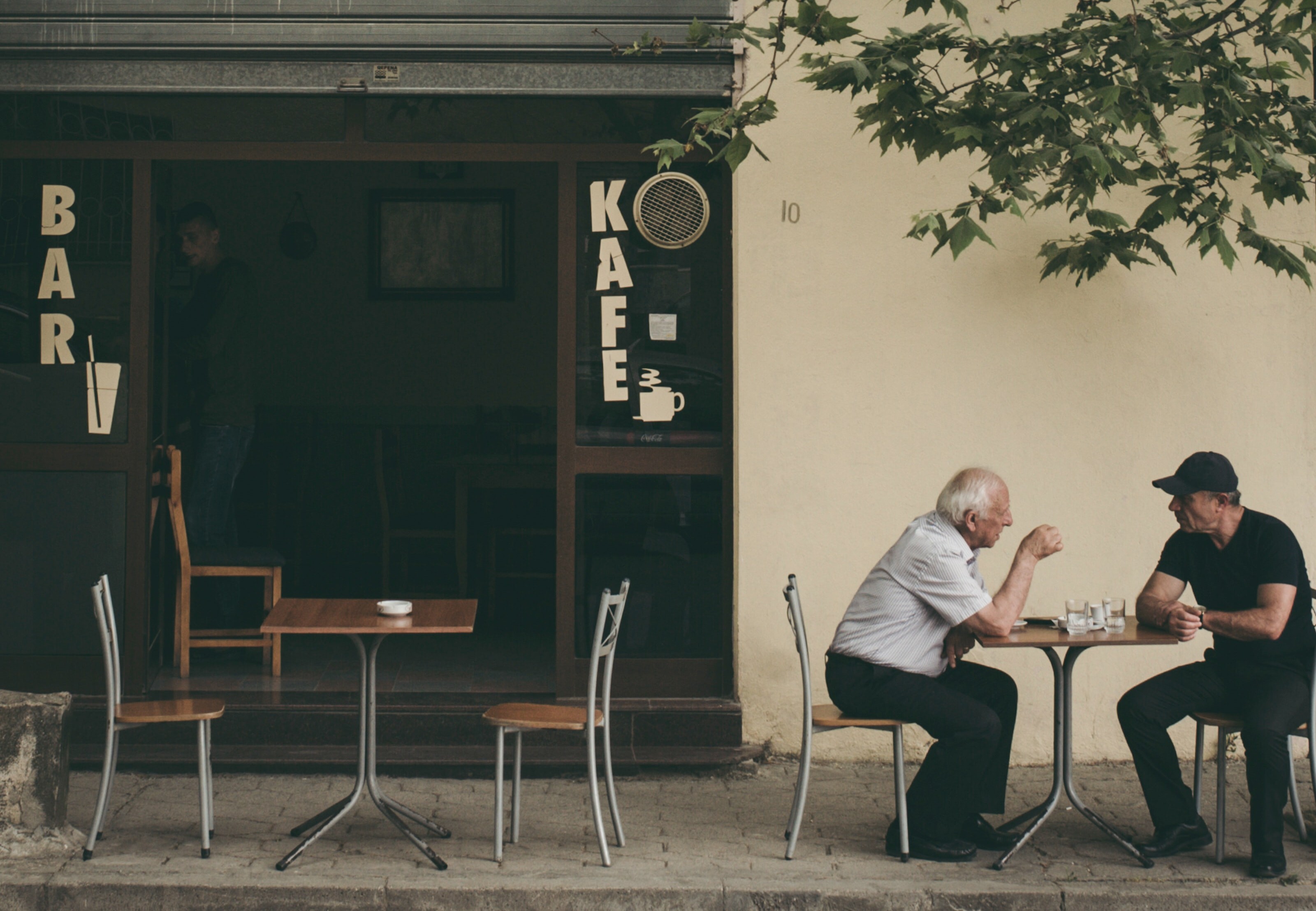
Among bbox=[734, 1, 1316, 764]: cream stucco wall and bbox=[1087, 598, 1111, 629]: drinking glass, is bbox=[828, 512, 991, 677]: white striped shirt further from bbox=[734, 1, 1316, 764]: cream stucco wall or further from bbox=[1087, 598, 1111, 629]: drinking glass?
bbox=[734, 1, 1316, 764]: cream stucco wall

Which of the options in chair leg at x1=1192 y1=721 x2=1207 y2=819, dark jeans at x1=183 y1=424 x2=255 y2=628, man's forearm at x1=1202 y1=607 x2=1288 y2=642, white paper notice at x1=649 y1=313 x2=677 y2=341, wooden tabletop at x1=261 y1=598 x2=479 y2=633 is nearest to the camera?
wooden tabletop at x1=261 y1=598 x2=479 y2=633

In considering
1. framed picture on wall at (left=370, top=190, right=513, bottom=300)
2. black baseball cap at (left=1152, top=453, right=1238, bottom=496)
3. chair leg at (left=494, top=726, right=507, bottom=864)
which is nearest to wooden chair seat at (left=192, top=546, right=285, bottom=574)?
chair leg at (left=494, top=726, right=507, bottom=864)

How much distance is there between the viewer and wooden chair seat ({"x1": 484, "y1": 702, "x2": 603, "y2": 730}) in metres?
4.45

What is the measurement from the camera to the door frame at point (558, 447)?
5.75m

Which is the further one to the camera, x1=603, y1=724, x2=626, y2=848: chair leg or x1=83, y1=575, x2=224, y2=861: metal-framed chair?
x1=603, y1=724, x2=626, y2=848: chair leg

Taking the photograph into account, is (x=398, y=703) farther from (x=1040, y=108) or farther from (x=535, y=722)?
(x=1040, y=108)

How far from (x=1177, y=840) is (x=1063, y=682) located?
66cm

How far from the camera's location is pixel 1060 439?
5871mm

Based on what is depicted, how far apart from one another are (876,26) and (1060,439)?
201 cm

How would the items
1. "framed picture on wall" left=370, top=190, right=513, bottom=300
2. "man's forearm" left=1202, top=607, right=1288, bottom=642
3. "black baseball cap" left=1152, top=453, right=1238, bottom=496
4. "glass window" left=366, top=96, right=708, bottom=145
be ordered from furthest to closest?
"framed picture on wall" left=370, top=190, right=513, bottom=300, "glass window" left=366, top=96, right=708, bottom=145, "black baseball cap" left=1152, top=453, right=1238, bottom=496, "man's forearm" left=1202, top=607, right=1288, bottom=642

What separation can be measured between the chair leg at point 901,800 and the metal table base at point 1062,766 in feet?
1.09

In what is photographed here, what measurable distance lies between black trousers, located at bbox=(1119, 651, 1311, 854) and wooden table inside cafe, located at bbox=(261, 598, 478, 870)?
7.98ft

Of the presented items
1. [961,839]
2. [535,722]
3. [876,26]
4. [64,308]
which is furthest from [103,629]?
[876,26]

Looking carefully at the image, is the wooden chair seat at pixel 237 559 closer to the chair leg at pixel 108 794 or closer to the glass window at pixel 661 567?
the glass window at pixel 661 567
